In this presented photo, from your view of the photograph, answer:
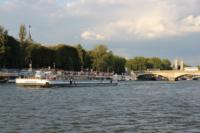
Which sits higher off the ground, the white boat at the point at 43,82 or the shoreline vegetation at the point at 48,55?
the shoreline vegetation at the point at 48,55

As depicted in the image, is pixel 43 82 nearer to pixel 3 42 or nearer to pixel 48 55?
pixel 3 42

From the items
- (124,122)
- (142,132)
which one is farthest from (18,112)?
(142,132)

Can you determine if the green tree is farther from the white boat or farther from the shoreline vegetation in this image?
the white boat

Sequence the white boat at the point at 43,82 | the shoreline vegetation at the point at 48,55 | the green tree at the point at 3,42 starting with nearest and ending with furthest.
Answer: the white boat at the point at 43,82 < the green tree at the point at 3,42 < the shoreline vegetation at the point at 48,55

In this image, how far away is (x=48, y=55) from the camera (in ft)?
523

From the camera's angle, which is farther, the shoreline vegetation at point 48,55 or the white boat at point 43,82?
the shoreline vegetation at point 48,55

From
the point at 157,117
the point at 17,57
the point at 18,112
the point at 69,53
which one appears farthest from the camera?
the point at 69,53

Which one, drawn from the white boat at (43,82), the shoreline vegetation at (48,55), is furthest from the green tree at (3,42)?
the white boat at (43,82)

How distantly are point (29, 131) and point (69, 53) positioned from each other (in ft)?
463

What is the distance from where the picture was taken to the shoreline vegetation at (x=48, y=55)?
13938 centimetres

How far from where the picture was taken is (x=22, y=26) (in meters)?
141

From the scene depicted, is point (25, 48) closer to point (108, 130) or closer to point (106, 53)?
point (106, 53)

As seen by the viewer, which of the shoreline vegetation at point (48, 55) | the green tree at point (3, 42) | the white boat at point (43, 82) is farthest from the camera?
the shoreline vegetation at point (48, 55)

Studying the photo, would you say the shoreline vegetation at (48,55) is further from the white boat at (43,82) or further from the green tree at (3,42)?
the white boat at (43,82)
